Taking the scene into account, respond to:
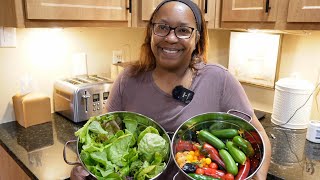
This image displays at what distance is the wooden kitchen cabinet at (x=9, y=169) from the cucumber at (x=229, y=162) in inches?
29.0

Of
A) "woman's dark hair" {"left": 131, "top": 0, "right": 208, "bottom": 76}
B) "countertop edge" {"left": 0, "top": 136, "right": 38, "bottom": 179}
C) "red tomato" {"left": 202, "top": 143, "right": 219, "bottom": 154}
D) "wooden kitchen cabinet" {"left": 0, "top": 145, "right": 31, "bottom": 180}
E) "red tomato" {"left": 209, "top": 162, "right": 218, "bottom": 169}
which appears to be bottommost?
"wooden kitchen cabinet" {"left": 0, "top": 145, "right": 31, "bottom": 180}

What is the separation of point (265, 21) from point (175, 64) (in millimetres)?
528

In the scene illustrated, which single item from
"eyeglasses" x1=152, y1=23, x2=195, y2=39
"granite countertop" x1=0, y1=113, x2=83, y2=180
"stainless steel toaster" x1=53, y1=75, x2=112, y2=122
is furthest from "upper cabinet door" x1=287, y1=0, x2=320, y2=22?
"granite countertop" x1=0, y1=113, x2=83, y2=180

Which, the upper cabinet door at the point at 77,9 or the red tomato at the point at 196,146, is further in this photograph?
the upper cabinet door at the point at 77,9

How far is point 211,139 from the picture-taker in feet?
2.42

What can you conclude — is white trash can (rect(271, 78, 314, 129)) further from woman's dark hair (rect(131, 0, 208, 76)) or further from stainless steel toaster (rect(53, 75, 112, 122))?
stainless steel toaster (rect(53, 75, 112, 122))

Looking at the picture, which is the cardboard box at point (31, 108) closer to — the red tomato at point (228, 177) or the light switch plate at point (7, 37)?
the light switch plate at point (7, 37)

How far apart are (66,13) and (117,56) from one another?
0.60 metres

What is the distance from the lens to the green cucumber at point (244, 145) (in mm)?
719

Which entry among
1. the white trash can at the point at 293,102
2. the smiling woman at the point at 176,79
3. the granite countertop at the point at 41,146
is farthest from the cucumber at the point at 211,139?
the white trash can at the point at 293,102

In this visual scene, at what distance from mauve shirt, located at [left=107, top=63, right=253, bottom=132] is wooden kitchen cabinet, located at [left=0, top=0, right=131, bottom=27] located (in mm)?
357

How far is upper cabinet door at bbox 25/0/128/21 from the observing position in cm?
98

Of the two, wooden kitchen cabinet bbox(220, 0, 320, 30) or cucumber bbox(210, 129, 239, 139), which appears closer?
cucumber bbox(210, 129, 239, 139)

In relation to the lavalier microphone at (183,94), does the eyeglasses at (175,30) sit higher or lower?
higher
